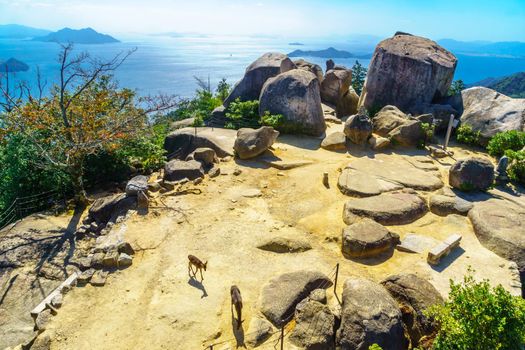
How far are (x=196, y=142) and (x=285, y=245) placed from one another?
29.5ft

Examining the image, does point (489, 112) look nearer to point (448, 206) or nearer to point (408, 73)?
point (408, 73)

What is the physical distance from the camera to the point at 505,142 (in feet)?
56.6

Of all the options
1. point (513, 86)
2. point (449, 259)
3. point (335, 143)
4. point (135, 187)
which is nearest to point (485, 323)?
point (449, 259)

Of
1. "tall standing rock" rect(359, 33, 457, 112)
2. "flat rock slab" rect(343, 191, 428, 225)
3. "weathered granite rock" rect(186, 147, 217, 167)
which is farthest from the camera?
"tall standing rock" rect(359, 33, 457, 112)

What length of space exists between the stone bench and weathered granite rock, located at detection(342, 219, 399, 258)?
111cm

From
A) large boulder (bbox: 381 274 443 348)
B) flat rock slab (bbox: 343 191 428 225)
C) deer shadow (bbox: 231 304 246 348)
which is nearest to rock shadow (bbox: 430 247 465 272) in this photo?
large boulder (bbox: 381 274 443 348)

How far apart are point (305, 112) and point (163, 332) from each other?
14074mm

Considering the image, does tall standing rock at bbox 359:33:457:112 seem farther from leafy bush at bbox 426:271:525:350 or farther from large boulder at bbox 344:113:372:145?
leafy bush at bbox 426:271:525:350

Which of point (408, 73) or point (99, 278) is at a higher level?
point (408, 73)

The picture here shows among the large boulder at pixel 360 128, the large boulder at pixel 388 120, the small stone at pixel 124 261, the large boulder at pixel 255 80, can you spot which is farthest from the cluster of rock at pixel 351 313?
the large boulder at pixel 255 80

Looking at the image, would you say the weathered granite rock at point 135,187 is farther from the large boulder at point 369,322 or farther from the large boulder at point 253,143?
the large boulder at point 369,322

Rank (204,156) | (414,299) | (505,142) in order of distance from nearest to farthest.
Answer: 1. (414,299)
2. (204,156)
3. (505,142)

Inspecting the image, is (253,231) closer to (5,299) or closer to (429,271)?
(429,271)

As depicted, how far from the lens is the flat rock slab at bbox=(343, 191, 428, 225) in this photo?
1180cm
